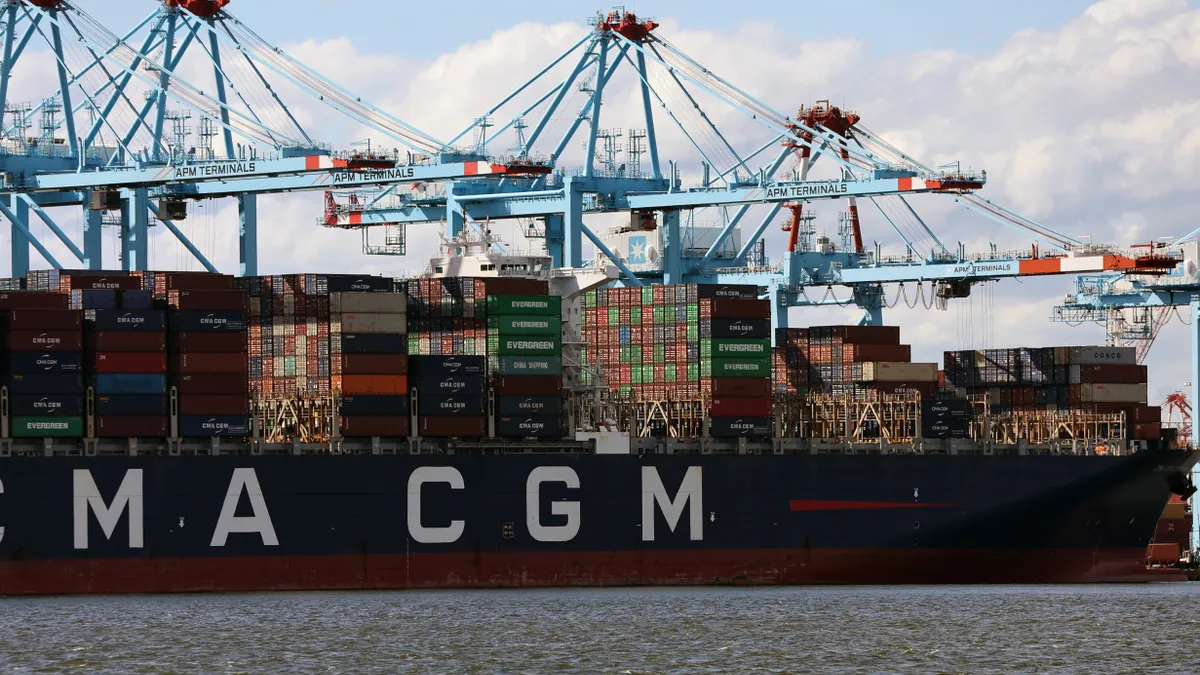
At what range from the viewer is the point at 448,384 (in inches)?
2370

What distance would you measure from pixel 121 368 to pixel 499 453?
10.8 meters

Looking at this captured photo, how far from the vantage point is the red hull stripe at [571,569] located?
57.5 m

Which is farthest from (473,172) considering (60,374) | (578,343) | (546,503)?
(60,374)

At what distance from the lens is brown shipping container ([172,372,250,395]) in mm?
57594

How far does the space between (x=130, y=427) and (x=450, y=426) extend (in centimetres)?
873

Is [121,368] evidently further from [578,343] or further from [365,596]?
[578,343]

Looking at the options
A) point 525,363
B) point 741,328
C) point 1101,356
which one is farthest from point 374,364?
point 1101,356

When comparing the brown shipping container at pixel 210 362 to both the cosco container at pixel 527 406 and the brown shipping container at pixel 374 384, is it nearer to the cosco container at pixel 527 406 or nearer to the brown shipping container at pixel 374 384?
the brown shipping container at pixel 374 384

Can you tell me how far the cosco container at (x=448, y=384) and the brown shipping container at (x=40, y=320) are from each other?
30.9ft

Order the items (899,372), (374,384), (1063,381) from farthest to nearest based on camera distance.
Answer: (1063,381) < (899,372) < (374,384)

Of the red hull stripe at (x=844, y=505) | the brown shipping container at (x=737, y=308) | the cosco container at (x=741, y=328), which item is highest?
the brown shipping container at (x=737, y=308)

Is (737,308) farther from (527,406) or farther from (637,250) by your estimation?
(637,250)

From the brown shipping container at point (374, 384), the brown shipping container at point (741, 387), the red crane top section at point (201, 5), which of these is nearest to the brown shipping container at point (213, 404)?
the brown shipping container at point (374, 384)

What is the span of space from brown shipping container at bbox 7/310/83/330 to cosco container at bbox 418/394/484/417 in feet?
31.4
